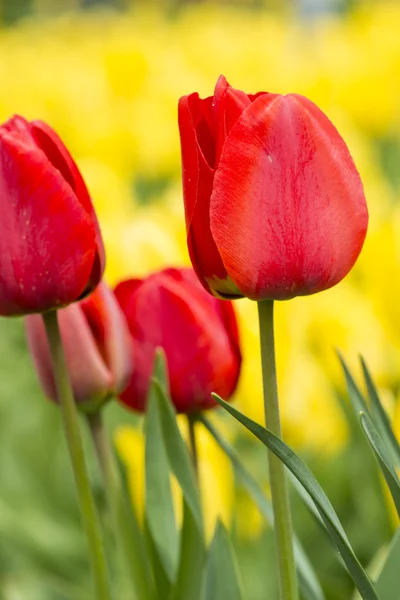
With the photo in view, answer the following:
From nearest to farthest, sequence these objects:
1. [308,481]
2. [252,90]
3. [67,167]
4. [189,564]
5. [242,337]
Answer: [308,481] < [67,167] < [189,564] < [242,337] < [252,90]

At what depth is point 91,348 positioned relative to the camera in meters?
0.70

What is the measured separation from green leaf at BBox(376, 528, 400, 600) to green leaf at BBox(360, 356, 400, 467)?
0.05m

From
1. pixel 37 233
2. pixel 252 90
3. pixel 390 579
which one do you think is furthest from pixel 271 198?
pixel 252 90

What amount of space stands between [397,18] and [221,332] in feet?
9.36

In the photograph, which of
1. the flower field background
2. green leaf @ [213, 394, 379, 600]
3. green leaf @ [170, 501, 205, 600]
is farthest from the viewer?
the flower field background

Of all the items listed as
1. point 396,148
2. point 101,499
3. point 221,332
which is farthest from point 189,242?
point 396,148

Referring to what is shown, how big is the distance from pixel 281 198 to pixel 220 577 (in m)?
0.28

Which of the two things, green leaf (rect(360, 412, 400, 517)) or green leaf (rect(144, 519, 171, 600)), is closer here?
green leaf (rect(360, 412, 400, 517))

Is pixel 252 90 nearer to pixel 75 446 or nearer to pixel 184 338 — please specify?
pixel 184 338

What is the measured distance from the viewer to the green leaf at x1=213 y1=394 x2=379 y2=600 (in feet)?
1.62

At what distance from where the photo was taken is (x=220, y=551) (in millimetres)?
703

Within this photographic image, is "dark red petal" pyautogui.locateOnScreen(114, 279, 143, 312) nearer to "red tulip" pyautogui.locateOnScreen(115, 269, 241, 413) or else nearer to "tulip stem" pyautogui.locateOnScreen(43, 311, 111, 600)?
"red tulip" pyautogui.locateOnScreen(115, 269, 241, 413)

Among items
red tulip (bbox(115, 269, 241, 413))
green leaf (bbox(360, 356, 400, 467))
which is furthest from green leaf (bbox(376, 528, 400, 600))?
red tulip (bbox(115, 269, 241, 413))

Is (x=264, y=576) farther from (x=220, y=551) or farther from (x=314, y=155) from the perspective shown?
(x=314, y=155)
